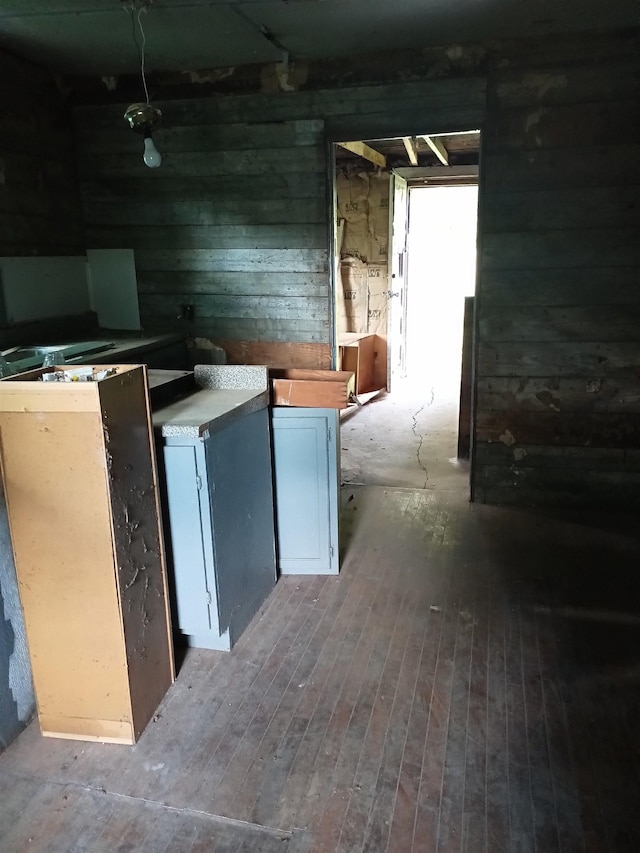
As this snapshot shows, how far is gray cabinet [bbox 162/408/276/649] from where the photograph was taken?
2348 millimetres

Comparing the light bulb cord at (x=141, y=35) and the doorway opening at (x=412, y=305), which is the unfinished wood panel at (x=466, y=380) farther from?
the light bulb cord at (x=141, y=35)

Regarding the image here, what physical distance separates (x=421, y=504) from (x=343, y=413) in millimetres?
2313

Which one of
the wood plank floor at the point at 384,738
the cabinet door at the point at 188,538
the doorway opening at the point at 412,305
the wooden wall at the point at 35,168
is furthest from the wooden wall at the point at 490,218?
the cabinet door at the point at 188,538

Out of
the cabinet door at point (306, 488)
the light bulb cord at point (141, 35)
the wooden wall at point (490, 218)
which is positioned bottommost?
the cabinet door at point (306, 488)

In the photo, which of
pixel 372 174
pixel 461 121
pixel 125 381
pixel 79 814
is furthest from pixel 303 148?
pixel 79 814

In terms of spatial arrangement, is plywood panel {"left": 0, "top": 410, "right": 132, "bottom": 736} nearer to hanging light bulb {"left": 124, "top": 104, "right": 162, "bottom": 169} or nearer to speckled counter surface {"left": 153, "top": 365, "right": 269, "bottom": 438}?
speckled counter surface {"left": 153, "top": 365, "right": 269, "bottom": 438}

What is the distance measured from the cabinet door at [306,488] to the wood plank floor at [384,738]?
0.13m

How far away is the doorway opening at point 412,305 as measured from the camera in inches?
191

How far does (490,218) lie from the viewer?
3666 mm

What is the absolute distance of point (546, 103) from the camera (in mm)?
3465

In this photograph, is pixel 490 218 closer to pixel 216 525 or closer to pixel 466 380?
pixel 466 380

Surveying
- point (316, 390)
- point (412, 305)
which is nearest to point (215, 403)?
point (316, 390)

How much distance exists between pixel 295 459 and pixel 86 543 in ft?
4.17

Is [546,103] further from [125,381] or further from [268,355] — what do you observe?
[125,381]
